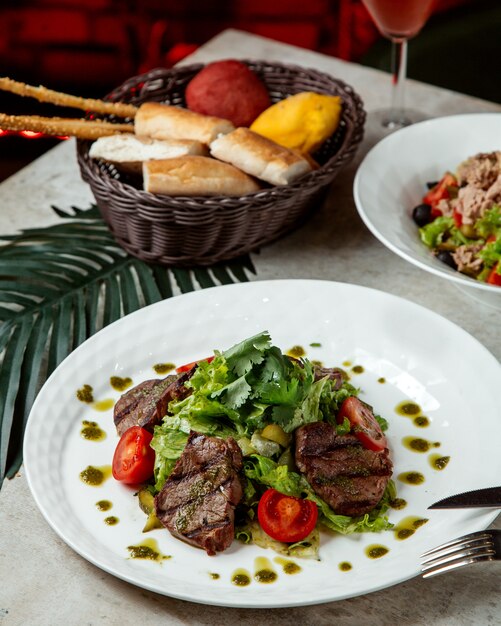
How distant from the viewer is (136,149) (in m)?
2.67

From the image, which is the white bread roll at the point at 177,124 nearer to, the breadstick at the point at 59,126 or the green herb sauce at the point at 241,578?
the breadstick at the point at 59,126

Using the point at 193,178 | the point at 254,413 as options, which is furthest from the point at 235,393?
the point at 193,178

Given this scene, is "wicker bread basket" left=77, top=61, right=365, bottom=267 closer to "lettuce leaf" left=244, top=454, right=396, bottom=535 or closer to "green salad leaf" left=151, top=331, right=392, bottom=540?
"green salad leaf" left=151, top=331, right=392, bottom=540

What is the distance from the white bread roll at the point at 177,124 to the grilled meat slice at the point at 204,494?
121 centimetres

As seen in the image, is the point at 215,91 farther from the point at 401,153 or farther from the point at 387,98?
the point at 387,98

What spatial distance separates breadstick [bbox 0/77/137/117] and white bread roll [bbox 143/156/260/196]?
40 cm

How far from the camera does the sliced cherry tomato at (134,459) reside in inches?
75.0

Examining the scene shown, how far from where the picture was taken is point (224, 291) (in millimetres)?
2422

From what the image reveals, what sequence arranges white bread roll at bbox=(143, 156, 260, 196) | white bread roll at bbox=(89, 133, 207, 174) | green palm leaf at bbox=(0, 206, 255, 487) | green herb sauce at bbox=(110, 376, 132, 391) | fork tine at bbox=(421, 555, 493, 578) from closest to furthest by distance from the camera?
fork tine at bbox=(421, 555, 493, 578) → green herb sauce at bbox=(110, 376, 132, 391) → green palm leaf at bbox=(0, 206, 255, 487) → white bread roll at bbox=(143, 156, 260, 196) → white bread roll at bbox=(89, 133, 207, 174)

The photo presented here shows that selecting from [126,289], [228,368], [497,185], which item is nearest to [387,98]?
[497,185]

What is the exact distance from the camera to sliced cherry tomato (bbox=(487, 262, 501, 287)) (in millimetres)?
2420

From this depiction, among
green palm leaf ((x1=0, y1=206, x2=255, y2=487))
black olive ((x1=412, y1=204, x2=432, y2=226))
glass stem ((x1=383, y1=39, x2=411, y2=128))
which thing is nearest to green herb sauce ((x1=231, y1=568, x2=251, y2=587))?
green palm leaf ((x1=0, y1=206, x2=255, y2=487))

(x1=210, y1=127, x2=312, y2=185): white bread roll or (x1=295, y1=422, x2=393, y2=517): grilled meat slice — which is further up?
(x1=210, y1=127, x2=312, y2=185): white bread roll

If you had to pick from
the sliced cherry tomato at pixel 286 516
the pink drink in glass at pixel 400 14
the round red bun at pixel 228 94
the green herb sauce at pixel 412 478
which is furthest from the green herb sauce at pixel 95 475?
the pink drink in glass at pixel 400 14
